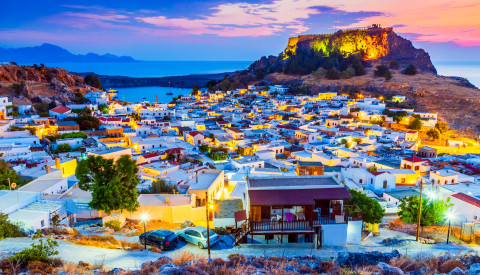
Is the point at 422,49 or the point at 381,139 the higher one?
the point at 422,49

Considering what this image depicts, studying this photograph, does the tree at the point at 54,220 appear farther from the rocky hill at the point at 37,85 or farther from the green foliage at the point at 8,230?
the rocky hill at the point at 37,85

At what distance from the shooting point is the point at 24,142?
98.3 ft

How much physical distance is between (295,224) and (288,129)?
35.5 meters

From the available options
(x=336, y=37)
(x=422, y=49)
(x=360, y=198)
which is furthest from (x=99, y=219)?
(x=422, y=49)

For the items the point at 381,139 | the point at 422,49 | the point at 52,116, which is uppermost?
the point at 422,49

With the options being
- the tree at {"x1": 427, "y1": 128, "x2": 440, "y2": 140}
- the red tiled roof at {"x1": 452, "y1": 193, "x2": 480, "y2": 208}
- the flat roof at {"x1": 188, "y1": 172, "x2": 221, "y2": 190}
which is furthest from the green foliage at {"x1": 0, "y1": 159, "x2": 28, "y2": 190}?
the tree at {"x1": 427, "y1": 128, "x2": 440, "y2": 140}

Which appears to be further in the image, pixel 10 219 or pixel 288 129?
pixel 288 129

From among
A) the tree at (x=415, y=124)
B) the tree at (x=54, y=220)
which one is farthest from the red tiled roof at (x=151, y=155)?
the tree at (x=415, y=124)

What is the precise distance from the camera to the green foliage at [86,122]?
4028 centimetres

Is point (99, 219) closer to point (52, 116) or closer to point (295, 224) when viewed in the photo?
point (295, 224)

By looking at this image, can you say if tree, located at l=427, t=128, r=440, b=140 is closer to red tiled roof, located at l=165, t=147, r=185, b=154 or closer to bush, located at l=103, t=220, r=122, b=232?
red tiled roof, located at l=165, t=147, r=185, b=154

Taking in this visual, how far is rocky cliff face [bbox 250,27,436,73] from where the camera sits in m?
116

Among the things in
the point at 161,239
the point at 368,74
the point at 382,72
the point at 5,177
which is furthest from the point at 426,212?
the point at 368,74

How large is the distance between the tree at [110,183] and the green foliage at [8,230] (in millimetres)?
2560
